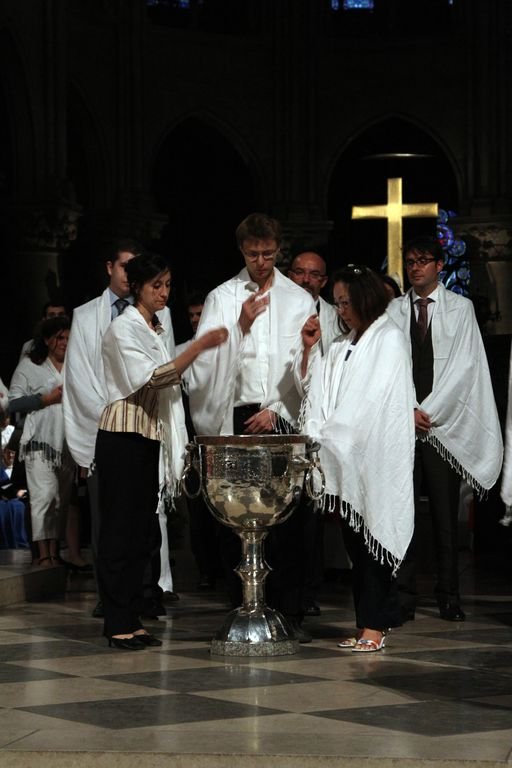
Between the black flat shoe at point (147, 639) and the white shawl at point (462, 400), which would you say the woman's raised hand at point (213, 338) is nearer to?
the black flat shoe at point (147, 639)

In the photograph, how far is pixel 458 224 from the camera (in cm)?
2173

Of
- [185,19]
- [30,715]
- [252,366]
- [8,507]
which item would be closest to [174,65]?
[185,19]

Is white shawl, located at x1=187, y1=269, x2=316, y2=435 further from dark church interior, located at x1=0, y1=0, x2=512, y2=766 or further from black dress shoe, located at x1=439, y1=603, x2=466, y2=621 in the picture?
dark church interior, located at x1=0, y1=0, x2=512, y2=766

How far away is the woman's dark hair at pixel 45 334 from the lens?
8.60m

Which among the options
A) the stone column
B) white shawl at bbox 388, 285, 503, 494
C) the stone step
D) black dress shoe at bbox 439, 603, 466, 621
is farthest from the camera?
the stone column

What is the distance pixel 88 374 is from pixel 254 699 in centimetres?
259

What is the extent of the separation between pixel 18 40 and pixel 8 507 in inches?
346

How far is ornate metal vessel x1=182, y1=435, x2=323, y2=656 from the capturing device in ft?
18.0

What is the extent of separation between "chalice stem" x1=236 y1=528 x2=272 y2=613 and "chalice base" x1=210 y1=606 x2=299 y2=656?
0.03 meters

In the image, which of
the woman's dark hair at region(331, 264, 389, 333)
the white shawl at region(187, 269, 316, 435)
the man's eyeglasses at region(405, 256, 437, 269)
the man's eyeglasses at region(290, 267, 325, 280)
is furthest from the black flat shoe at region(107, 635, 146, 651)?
the man's eyeglasses at region(405, 256, 437, 269)

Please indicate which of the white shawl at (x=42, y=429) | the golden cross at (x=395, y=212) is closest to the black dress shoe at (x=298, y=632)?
the white shawl at (x=42, y=429)

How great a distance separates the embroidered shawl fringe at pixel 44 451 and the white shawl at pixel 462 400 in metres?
2.67

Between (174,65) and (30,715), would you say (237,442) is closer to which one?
(30,715)

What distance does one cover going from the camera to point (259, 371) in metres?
5.98
